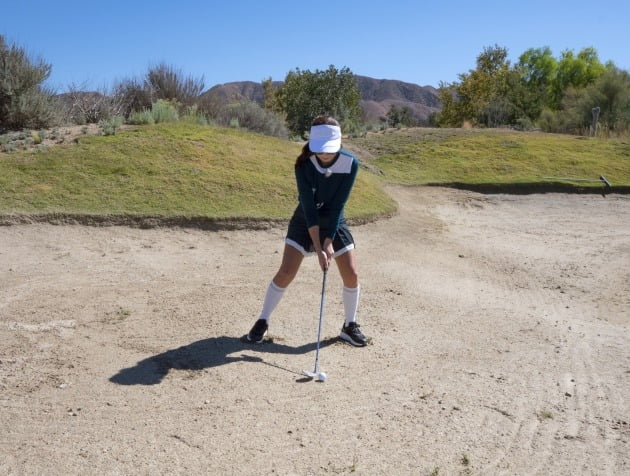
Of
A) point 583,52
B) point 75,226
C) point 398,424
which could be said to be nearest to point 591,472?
point 398,424

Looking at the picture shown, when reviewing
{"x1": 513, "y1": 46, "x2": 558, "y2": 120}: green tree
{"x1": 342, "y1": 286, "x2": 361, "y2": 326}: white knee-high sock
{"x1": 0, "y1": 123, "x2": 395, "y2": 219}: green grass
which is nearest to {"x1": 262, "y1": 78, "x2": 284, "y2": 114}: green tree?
{"x1": 513, "y1": 46, "x2": 558, "y2": 120}: green tree

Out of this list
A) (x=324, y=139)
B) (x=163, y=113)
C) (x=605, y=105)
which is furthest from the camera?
(x=605, y=105)

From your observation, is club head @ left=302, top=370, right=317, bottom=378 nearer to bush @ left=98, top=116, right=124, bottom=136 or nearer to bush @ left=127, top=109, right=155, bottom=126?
bush @ left=98, top=116, right=124, bottom=136

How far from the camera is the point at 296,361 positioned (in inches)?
208

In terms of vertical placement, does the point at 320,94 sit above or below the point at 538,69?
below

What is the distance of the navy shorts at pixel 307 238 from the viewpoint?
18.0 ft

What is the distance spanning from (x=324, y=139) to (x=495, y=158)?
11.9 meters

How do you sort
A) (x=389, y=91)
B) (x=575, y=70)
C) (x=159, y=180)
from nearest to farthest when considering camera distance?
(x=159, y=180), (x=575, y=70), (x=389, y=91)

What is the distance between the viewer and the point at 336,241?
5562 mm

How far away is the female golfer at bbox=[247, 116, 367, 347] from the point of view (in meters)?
5.25

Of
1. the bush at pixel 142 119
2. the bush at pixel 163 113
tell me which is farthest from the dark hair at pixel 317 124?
the bush at pixel 163 113

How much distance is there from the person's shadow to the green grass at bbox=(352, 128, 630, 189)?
29.5 feet

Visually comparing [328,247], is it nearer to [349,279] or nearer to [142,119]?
[349,279]

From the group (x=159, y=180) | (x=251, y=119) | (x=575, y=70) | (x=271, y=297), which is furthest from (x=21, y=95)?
(x=575, y=70)
